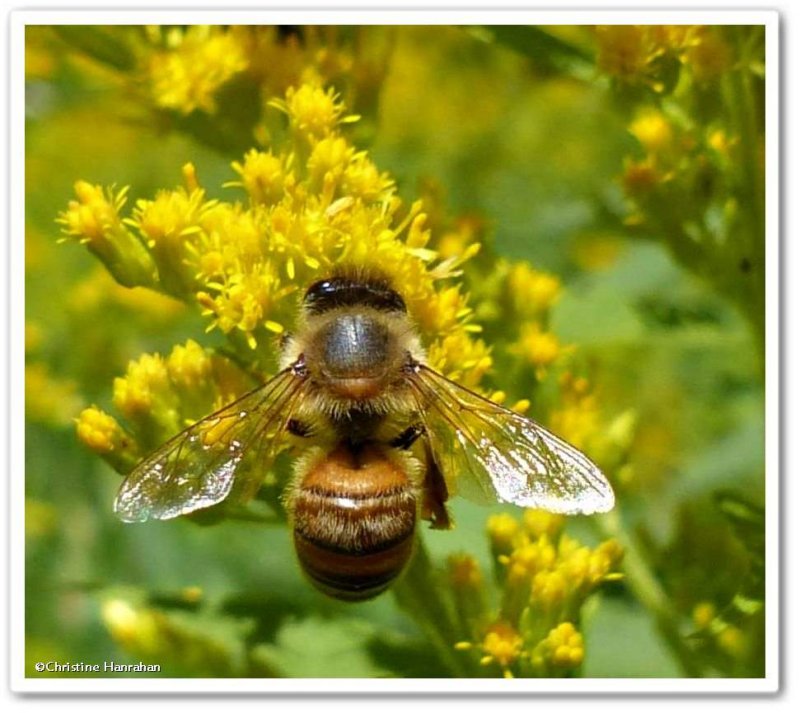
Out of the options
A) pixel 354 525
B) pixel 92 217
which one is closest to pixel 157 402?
pixel 92 217

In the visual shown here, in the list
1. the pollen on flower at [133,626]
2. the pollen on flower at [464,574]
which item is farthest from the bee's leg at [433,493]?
the pollen on flower at [133,626]

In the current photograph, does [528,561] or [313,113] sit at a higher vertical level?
[313,113]

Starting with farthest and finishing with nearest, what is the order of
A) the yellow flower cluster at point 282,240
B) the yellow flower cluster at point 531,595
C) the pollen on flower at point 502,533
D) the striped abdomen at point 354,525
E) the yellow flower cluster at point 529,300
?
the yellow flower cluster at point 529,300, the pollen on flower at point 502,533, the yellow flower cluster at point 531,595, the yellow flower cluster at point 282,240, the striped abdomen at point 354,525

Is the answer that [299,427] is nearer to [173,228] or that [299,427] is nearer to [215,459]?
[215,459]

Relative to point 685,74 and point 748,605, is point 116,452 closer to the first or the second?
point 748,605

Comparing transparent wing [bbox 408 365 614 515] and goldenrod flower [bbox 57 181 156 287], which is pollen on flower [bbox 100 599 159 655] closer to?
goldenrod flower [bbox 57 181 156 287]

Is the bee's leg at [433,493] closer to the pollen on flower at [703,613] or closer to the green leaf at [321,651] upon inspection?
the green leaf at [321,651]
